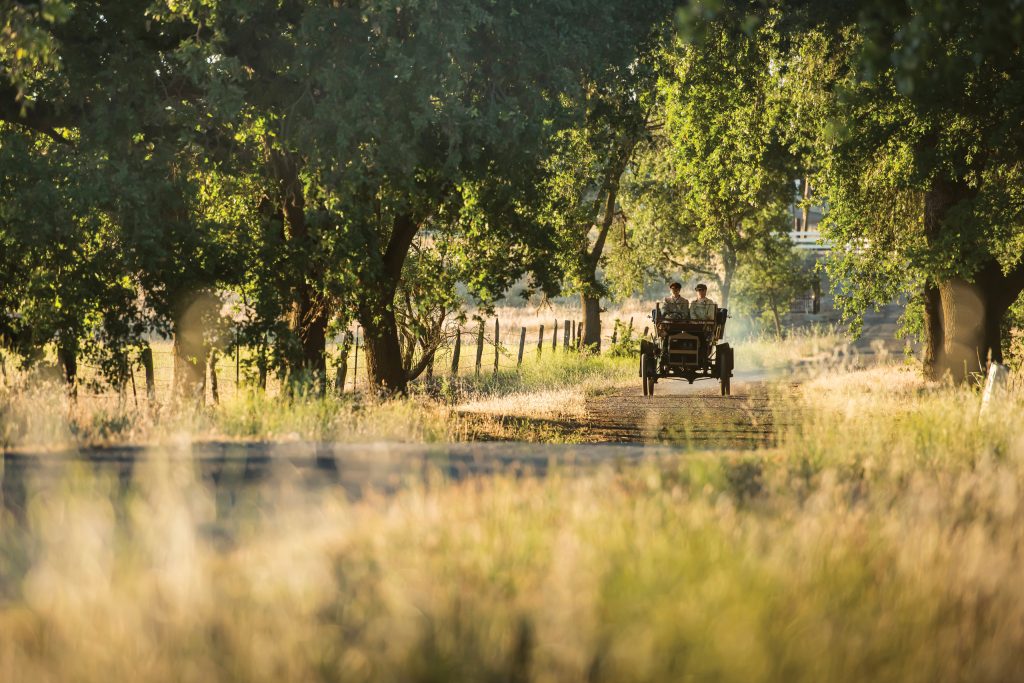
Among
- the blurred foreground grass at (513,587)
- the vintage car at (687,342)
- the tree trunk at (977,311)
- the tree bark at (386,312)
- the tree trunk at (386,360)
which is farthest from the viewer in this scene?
the tree trunk at (977,311)

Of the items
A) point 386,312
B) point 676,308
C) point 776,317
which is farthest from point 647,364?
point 776,317

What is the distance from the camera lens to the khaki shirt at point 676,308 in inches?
856

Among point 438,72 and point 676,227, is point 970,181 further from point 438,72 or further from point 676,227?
point 676,227

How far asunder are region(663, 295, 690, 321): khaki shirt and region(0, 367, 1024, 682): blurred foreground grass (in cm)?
1430

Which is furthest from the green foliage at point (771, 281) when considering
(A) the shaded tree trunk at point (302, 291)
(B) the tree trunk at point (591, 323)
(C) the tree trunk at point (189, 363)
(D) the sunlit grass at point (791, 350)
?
(C) the tree trunk at point (189, 363)

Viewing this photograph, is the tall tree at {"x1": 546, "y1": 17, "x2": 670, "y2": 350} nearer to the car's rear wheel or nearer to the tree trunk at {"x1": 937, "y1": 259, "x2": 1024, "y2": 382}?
the car's rear wheel

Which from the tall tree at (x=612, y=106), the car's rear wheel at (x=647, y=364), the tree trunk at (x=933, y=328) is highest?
the tall tree at (x=612, y=106)

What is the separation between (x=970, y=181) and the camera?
64.8 feet

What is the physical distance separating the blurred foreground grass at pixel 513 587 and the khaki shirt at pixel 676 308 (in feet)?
46.9

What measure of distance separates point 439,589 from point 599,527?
1.16 m

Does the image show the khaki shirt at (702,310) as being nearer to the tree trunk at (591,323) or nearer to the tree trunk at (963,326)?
the tree trunk at (963,326)

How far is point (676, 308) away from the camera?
71.6ft

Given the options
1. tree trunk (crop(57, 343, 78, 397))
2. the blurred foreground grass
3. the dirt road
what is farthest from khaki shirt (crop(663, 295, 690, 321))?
the blurred foreground grass

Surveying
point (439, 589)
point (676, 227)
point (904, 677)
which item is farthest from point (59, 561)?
point (676, 227)
